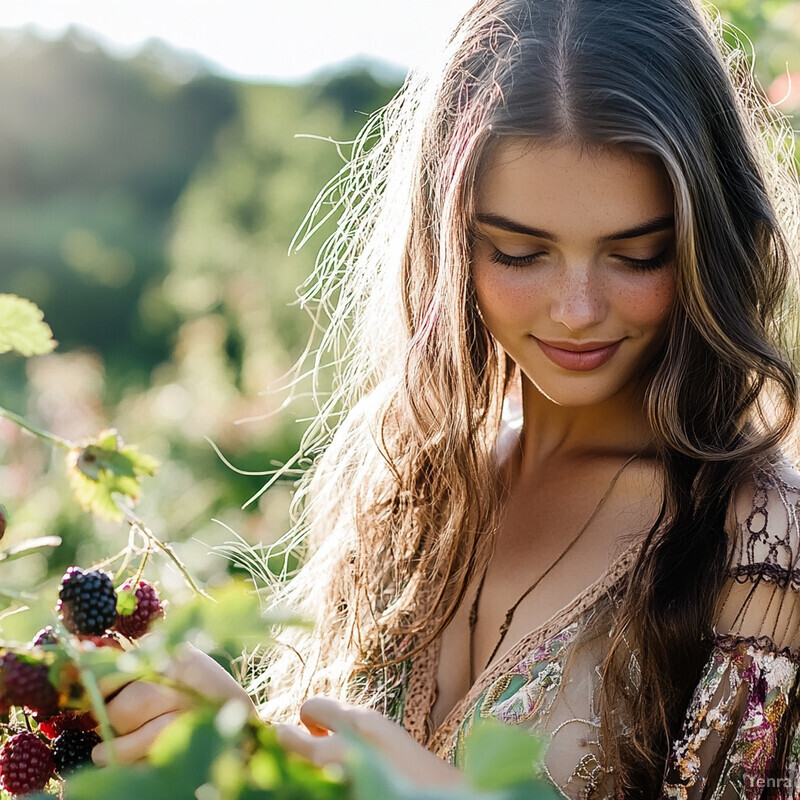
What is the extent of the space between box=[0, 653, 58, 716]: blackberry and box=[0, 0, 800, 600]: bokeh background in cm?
17

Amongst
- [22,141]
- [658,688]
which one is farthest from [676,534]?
[22,141]

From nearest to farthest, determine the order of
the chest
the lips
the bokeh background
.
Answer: the lips → the chest → the bokeh background

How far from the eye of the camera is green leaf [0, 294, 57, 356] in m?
0.72

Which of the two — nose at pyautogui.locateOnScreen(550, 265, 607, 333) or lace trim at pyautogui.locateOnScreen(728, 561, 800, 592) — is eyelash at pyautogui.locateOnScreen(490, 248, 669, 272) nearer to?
nose at pyautogui.locateOnScreen(550, 265, 607, 333)

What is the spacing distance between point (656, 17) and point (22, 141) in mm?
12026

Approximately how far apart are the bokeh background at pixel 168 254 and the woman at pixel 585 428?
1.10 ft

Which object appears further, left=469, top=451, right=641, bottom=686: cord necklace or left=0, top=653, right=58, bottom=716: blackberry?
left=469, top=451, right=641, bottom=686: cord necklace

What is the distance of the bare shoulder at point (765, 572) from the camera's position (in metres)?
1.20

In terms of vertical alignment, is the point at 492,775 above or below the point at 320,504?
above

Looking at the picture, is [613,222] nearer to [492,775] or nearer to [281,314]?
[492,775]

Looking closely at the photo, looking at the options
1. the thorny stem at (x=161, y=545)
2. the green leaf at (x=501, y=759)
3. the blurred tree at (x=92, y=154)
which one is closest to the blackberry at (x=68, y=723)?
the thorny stem at (x=161, y=545)

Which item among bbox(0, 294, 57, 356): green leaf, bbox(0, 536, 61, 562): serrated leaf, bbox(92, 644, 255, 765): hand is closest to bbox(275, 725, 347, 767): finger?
bbox(92, 644, 255, 765): hand

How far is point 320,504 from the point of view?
1.84 m

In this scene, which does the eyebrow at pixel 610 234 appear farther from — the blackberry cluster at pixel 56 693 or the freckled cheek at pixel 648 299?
the blackberry cluster at pixel 56 693
